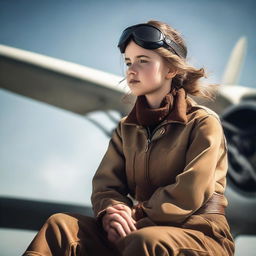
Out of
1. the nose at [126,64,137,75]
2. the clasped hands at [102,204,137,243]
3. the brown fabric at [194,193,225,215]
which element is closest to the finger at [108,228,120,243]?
the clasped hands at [102,204,137,243]

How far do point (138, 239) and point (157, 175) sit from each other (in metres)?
0.25

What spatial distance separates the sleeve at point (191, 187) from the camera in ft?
3.10

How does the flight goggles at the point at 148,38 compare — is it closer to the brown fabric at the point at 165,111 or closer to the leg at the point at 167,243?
the brown fabric at the point at 165,111

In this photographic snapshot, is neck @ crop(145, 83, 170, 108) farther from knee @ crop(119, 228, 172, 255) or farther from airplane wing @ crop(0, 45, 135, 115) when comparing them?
airplane wing @ crop(0, 45, 135, 115)

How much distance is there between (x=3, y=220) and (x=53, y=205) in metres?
0.63

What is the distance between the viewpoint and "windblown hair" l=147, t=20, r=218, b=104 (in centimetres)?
113

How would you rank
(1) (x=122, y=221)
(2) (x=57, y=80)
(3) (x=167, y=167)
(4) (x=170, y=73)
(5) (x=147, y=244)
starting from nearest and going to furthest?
1. (5) (x=147, y=244)
2. (1) (x=122, y=221)
3. (3) (x=167, y=167)
4. (4) (x=170, y=73)
5. (2) (x=57, y=80)

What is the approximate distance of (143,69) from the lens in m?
1.11

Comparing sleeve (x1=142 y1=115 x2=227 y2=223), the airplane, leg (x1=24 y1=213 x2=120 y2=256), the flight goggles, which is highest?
the flight goggles

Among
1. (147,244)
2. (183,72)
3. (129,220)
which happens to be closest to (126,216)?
(129,220)

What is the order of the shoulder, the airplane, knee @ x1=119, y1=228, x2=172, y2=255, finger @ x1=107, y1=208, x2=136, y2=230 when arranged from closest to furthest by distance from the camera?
knee @ x1=119, y1=228, x2=172, y2=255 → finger @ x1=107, y1=208, x2=136, y2=230 → the shoulder → the airplane

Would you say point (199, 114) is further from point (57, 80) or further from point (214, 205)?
point (57, 80)

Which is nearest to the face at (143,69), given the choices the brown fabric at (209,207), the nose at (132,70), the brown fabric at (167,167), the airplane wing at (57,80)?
the nose at (132,70)

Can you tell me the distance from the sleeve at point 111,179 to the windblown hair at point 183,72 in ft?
0.78
